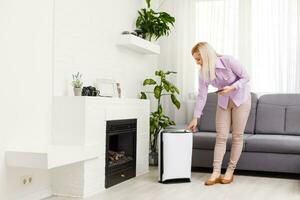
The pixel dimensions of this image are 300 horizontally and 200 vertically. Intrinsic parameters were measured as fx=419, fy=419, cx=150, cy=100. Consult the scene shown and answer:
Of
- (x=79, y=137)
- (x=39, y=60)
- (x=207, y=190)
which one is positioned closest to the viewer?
(x=39, y=60)

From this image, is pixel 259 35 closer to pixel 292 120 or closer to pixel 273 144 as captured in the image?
pixel 292 120

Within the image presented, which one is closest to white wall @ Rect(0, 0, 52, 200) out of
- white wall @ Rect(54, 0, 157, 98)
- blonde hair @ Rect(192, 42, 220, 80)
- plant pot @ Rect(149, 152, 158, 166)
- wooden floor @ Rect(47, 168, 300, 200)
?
white wall @ Rect(54, 0, 157, 98)

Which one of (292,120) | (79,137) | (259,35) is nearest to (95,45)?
(79,137)

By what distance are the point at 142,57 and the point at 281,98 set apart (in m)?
1.73

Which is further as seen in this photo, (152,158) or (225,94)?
(152,158)

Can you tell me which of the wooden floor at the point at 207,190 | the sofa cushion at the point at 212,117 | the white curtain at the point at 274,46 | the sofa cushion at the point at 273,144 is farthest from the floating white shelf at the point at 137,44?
the sofa cushion at the point at 273,144

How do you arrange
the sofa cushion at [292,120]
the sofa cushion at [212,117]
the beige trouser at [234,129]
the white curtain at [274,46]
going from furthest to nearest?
the white curtain at [274,46]
the sofa cushion at [212,117]
the sofa cushion at [292,120]
the beige trouser at [234,129]

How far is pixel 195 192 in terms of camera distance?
3.54 m

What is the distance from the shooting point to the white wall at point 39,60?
288 cm

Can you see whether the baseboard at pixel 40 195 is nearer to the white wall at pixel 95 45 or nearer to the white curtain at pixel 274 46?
the white wall at pixel 95 45

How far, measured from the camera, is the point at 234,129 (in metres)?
4.01

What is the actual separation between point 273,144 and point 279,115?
73 centimetres

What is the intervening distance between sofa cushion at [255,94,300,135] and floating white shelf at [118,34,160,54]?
1.44m

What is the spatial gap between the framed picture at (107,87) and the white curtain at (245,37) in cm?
154
